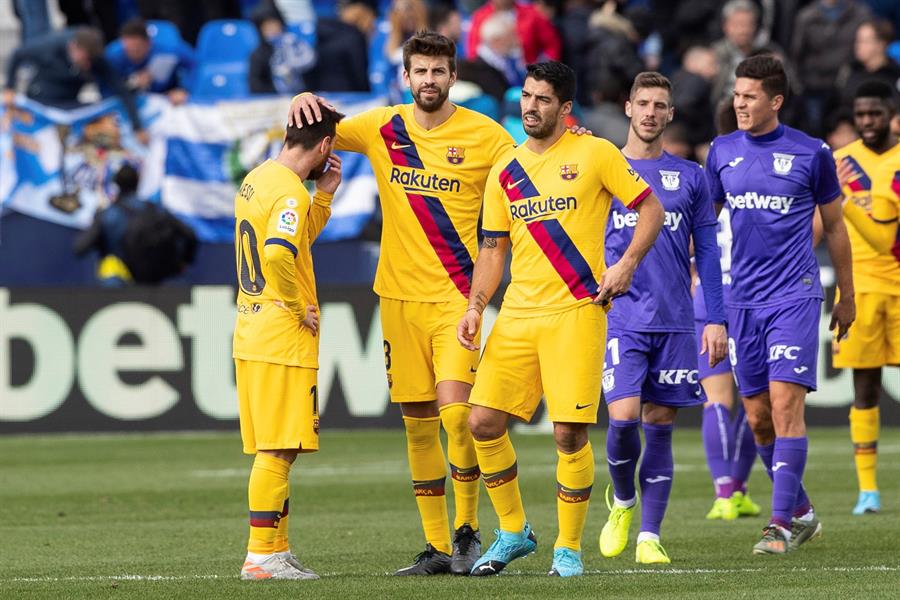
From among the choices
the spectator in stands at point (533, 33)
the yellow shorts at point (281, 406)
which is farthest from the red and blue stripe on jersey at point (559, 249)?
the spectator in stands at point (533, 33)

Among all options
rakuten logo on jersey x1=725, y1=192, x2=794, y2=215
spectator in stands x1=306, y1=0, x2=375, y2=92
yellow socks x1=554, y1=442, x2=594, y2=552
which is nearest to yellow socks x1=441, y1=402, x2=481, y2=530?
yellow socks x1=554, y1=442, x2=594, y2=552

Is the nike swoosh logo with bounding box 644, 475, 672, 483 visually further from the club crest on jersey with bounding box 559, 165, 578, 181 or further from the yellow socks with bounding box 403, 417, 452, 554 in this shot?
the club crest on jersey with bounding box 559, 165, 578, 181

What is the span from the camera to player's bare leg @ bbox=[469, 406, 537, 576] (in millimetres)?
8445

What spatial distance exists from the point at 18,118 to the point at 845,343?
9.99m

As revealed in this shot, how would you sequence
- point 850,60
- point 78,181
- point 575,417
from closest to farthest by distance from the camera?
1. point 575,417
2. point 78,181
3. point 850,60

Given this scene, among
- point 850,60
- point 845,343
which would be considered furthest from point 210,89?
point 845,343

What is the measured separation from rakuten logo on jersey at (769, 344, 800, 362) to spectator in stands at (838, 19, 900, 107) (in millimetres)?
9665

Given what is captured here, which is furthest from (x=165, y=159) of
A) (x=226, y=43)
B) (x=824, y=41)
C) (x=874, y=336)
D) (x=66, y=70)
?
(x=874, y=336)

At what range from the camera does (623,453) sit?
364 inches

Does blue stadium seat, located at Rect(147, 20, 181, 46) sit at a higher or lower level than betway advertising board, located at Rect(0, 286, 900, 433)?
higher

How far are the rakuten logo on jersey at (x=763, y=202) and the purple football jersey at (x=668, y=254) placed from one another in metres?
0.38

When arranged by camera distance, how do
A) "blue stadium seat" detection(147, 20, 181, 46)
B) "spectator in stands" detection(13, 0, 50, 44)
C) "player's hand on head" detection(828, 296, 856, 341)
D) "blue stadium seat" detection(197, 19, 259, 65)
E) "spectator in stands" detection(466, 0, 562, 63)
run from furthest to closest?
1. "spectator in stands" detection(13, 0, 50, 44)
2. "blue stadium seat" detection(197, 19, 259, 65)
3. "blue stadium seat" detection(147, 20, 181, 46)
4. "spectator in stands" detection(466, 0, 562, 63)
5. "player's hand on head" detection(828, 296, 856, 341)

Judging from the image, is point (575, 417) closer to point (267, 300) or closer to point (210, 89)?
point (267, 300)

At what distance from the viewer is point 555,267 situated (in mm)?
8336
